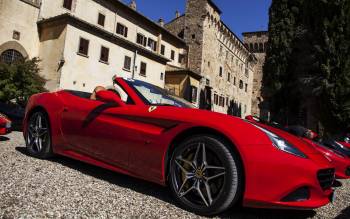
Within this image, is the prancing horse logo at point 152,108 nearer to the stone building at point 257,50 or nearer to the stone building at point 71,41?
the stone building at point 71,41

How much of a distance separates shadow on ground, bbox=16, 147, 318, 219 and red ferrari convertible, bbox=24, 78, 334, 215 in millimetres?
261

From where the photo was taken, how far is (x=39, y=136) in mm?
4785

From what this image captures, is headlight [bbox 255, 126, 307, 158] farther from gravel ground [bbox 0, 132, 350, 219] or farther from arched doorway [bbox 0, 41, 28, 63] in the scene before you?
arched doorway [bbox 0, 41, 28, 63]

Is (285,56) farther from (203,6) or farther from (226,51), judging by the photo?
(226,51)

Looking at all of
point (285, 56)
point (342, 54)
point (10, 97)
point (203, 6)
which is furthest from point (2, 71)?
point (203, 6)

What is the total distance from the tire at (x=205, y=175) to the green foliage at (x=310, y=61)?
688 inches

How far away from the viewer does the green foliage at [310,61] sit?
60.2 ft

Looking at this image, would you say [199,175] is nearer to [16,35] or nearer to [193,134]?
[193,134]

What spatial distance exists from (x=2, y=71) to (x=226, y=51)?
32.9 m

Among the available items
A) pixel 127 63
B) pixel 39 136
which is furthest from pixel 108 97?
pixel 127 63

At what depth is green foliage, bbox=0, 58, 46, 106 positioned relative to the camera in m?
16.6

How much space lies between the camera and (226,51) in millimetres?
44781

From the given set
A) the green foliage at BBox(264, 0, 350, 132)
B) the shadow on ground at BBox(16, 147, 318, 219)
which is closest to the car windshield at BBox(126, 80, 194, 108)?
the shadow on ground at BBox(16, 147, 318, 219)

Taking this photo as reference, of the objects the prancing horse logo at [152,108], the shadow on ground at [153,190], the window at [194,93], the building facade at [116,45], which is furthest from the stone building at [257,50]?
the prancing horse logo at [152,108]
